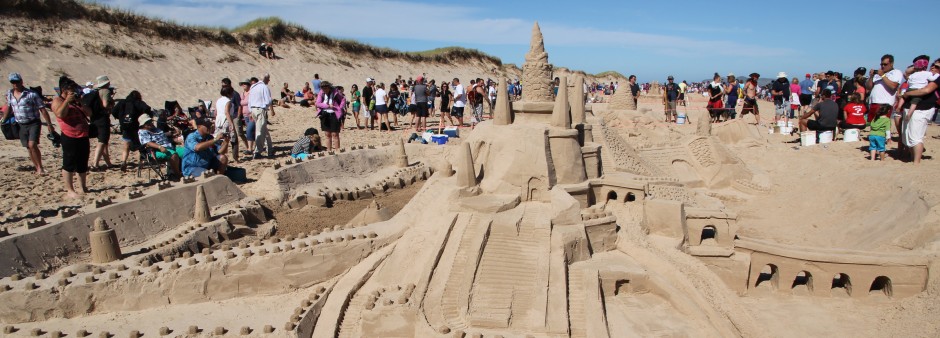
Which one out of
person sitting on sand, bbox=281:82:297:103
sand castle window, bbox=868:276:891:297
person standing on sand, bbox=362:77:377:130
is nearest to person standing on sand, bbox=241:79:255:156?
person standing on sand, bbox=362:77:377:130

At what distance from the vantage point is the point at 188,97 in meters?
19.9

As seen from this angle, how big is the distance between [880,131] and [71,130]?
51.9 ft

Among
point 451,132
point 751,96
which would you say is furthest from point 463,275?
point 751,96

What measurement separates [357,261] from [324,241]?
58cm

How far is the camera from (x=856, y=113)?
15070 mm

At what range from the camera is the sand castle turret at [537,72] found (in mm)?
11367

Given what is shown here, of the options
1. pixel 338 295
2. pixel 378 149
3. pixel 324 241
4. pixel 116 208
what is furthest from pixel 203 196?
pixel 378 149

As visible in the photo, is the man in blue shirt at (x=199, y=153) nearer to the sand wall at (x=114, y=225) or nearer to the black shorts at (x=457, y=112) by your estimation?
the sand wall at (x=114, y=225)

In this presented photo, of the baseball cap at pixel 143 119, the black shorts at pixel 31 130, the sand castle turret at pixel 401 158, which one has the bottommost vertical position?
the sand castle turret at pixel 401 158

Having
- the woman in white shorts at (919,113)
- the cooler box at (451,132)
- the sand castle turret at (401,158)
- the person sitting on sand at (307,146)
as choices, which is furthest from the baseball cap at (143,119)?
the woman in white shorts at (919,113)

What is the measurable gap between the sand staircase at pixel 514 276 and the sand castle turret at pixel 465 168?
1.08 m

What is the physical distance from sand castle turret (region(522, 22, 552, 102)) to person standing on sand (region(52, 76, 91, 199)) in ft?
25.2

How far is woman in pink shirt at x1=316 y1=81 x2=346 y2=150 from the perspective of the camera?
14.6 m

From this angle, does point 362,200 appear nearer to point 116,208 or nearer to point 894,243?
point 116,208
